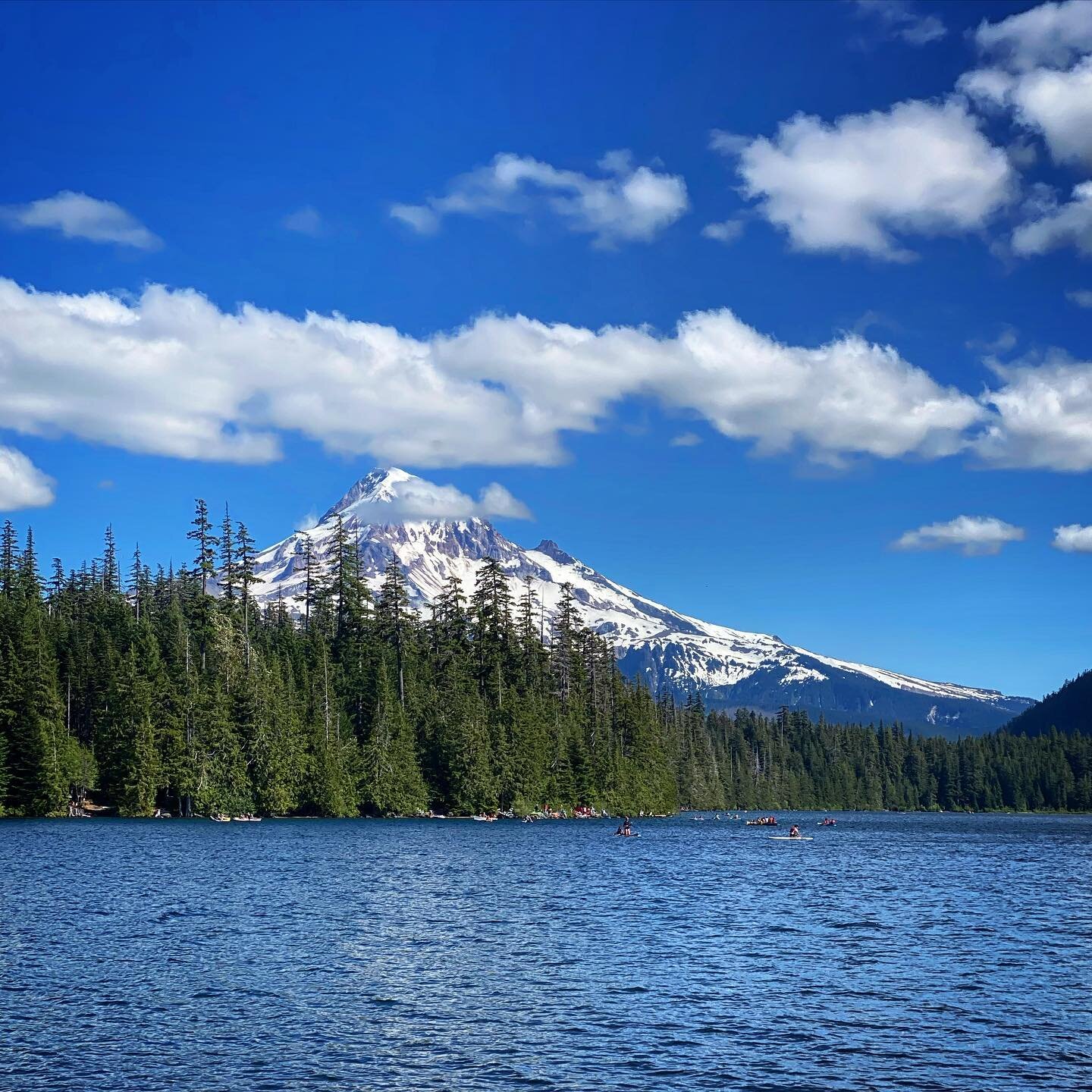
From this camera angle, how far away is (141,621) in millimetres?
154750

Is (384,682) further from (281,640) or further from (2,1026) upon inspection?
(2,1026)

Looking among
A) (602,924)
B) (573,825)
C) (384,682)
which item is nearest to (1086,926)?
(602,924)

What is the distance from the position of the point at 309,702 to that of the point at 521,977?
110665 mm

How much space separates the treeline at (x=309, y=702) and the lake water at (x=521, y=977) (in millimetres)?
44636

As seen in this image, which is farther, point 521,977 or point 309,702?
point 309,702

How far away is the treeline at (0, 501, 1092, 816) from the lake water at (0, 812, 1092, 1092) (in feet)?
146

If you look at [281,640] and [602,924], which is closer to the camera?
[602,924]

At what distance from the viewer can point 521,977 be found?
38938 mm

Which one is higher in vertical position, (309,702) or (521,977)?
(309,702)

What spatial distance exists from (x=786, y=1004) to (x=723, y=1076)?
8797mm

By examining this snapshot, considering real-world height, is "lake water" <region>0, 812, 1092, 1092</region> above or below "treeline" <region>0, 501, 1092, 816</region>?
below

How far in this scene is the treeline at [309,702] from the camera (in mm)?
123062

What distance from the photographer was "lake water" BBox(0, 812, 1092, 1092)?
27875 mm

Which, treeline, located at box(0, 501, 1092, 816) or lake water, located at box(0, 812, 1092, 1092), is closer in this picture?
lake water, located at box(0, 812, 1092, 1092)
